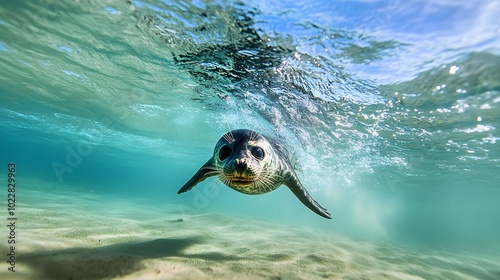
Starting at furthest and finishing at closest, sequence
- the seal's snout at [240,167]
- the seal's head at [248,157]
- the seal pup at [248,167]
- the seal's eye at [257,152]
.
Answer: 1. the seal's eye at [257,152]
2. the seal's head at [248,157]
3. the seal pup at [248,167]
4. the seal's snout at [240,167]

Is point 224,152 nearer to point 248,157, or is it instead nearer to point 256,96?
point 248,157

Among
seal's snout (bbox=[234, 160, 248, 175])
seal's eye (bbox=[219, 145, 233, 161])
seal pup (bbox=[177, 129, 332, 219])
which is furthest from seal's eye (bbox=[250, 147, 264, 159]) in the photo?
seal's snout (bbox=[234, 160, 248, 175])

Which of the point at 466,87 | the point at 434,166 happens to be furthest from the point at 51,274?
the point at 434,166

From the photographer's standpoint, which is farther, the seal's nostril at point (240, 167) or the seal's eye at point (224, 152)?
the seal's eye at point (224, 152)

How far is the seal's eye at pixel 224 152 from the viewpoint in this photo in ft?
14.2

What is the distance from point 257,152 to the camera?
14.3 feet

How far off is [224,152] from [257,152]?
0.55m

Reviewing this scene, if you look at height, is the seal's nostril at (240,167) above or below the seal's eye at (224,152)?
below

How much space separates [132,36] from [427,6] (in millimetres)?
8496

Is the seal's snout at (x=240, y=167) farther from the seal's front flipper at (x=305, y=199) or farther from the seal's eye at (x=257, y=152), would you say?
the seal's front flipper at (x=305, y=199)

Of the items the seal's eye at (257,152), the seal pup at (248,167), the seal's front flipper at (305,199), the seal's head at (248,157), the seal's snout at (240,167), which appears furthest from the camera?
the seal's front flipper at (305,199)

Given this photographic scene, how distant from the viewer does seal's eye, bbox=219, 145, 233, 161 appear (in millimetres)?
4320

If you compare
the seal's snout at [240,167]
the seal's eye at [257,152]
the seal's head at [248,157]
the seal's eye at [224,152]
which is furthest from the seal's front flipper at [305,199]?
the seal's snout at [240,167]

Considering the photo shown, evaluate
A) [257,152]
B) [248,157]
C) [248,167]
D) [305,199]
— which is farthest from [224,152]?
[305,199]
